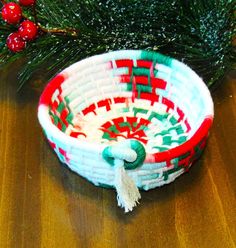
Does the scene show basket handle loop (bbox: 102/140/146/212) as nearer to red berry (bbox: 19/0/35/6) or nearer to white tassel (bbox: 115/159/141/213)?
white tassel (bbox: 115/159/141/213)

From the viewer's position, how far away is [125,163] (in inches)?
18.8

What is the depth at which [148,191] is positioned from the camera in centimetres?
53

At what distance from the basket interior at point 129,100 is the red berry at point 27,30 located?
0.21ft

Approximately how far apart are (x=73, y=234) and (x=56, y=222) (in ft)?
0.08

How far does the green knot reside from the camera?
1.53ft

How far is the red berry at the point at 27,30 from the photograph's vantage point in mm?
595

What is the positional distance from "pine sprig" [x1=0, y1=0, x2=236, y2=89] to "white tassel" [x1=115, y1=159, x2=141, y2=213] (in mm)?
214

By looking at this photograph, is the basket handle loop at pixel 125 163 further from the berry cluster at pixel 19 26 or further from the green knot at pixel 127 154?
the berry cluster at pixel 19 26

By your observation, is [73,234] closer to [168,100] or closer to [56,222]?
[56,222]

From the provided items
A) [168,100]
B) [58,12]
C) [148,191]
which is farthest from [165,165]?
[58,12]

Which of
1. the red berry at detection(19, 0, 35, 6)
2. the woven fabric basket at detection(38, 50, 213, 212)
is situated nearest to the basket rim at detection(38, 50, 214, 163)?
the woven fabric basket at detection(38, 50, 213, 212)

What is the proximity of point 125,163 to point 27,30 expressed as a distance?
0.23 meters

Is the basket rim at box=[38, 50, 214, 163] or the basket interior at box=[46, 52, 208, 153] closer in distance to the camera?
the basket rim at box=[38, 50, 214, 163]

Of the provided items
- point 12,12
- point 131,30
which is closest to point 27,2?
point 12,12
